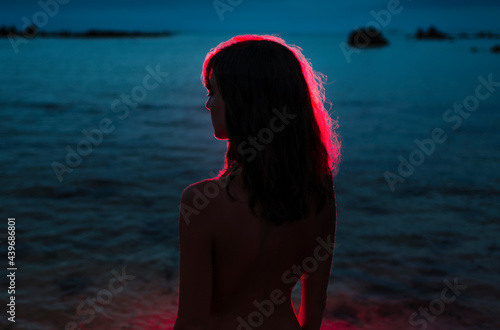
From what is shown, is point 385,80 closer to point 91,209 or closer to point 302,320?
point 91,209

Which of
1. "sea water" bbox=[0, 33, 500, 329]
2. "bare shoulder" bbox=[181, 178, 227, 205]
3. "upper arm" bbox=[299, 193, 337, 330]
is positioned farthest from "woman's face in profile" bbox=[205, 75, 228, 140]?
"upper arm" bbox=[299, 193, 337, 330]

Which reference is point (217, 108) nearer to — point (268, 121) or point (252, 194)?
point (268, 121)

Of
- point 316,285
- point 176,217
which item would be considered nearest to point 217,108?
point 316,285

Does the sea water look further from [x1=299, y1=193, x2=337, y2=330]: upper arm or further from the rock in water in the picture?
the rock in water

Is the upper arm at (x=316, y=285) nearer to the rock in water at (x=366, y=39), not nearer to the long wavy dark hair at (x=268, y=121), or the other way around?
the long wavy dark hair at (x=268, y=121)

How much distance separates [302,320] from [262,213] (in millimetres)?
660

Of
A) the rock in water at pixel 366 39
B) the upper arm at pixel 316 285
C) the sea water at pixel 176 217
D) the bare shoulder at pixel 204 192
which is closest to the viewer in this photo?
the bare shoulder at pixel 204 192

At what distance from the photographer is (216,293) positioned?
143cm

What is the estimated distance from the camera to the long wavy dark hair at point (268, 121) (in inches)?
51.2

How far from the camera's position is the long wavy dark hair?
130 cm

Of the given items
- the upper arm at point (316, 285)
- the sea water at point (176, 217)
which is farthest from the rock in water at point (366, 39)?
the upper arm at point (316, 285)

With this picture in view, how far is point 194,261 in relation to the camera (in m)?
1.29

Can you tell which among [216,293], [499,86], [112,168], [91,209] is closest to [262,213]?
[216,293]

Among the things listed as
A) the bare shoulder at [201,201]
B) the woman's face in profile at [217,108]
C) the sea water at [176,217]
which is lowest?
the sea water at [176,217]
